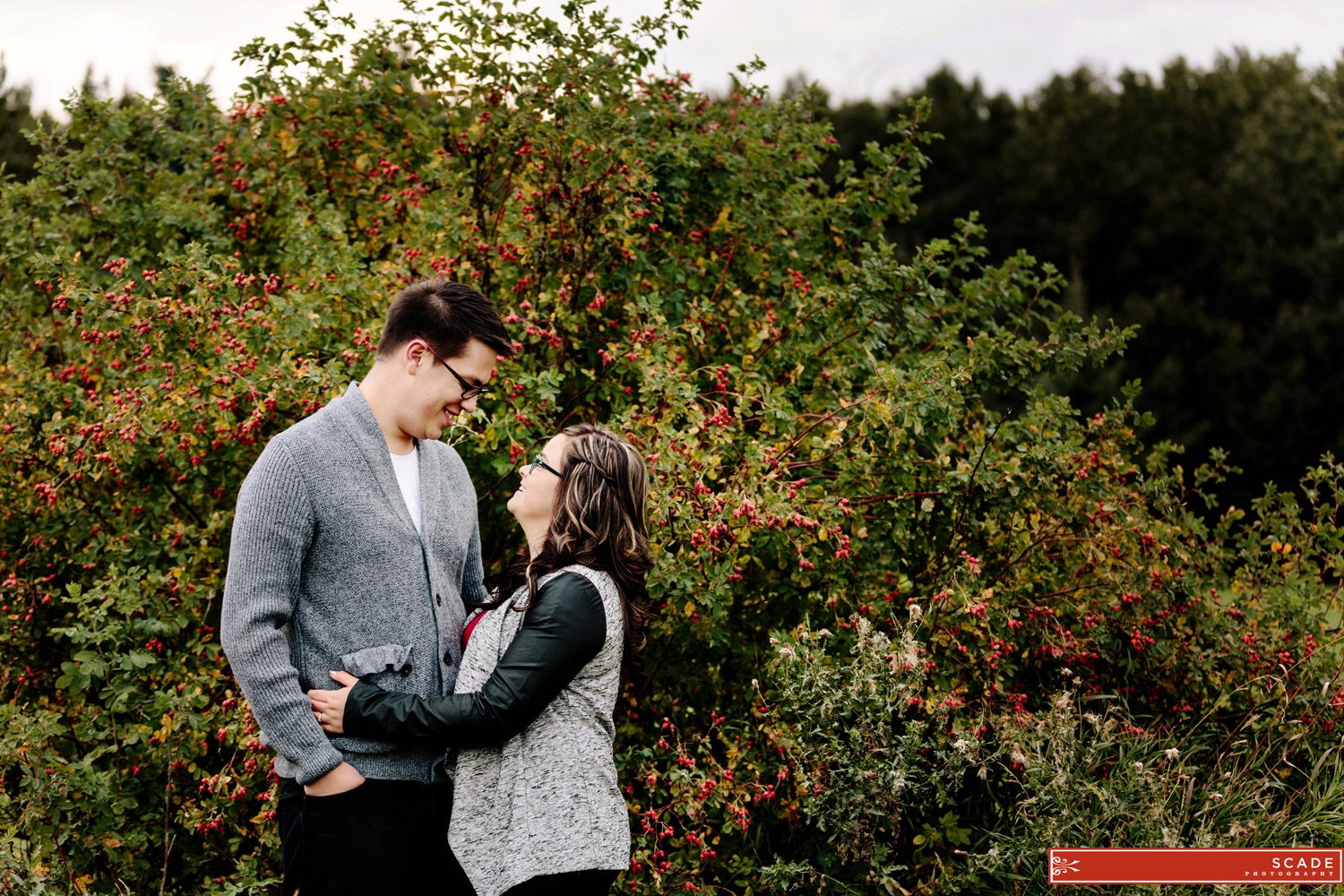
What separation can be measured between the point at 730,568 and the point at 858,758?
736 millimetres

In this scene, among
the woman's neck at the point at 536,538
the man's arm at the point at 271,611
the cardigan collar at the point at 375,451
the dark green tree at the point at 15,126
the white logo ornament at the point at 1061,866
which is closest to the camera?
the man's arm at the point at 271,611

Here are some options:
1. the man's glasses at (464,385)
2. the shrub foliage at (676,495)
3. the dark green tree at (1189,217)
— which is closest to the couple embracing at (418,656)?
the man's glasses at (464,385)

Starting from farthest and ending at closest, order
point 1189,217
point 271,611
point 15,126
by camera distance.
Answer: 1. point 1189,217
2. point 15,126
3. point 271,611

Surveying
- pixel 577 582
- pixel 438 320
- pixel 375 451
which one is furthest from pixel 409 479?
pixel 577 582

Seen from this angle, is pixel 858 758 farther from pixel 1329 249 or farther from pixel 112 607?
pixel 1329 249

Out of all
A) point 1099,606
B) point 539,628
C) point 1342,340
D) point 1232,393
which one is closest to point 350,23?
point 539,628

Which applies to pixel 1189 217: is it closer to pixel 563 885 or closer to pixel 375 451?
pixel 375 451

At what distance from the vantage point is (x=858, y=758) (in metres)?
3.07

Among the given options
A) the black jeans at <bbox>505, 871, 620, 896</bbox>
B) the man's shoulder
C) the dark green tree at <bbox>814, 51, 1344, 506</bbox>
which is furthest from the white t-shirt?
the dark green tree at <bbox>814, 51, 1344, 506</bbox>

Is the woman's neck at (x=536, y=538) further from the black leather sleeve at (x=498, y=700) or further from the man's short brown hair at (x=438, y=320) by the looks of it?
the man's short brown hair at (x=438, y=320)

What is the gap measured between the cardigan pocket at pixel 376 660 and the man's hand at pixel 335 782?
0.20 m

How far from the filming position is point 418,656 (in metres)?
2.21

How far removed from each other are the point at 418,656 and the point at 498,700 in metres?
0.29

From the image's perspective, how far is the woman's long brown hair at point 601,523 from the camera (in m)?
2.26
